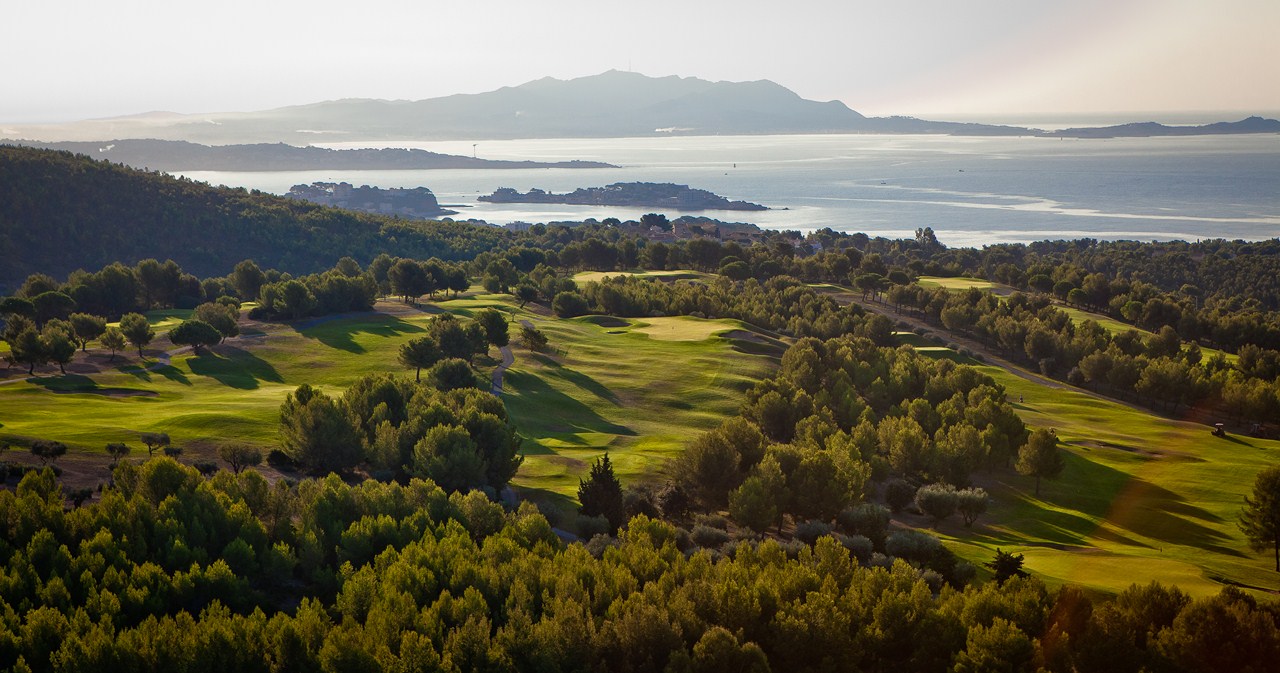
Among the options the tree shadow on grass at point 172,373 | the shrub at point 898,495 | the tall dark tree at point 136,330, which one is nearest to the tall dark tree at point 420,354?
the tree shadow on grass at point 172,373

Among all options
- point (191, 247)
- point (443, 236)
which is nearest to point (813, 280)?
point (443, 236)

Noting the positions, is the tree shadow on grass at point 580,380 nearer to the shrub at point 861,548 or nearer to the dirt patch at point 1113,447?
the shrub at point 861,548

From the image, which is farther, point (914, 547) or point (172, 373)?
point (172, 373)

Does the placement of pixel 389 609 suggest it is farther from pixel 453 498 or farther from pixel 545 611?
pixel 453 498

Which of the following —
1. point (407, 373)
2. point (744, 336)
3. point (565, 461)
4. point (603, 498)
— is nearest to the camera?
point (603, 498)

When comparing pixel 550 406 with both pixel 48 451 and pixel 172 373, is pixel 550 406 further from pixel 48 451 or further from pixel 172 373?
pixel 48 451

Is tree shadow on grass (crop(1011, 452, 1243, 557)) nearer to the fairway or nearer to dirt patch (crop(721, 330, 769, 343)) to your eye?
the fairway

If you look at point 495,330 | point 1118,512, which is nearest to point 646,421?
point 495,330

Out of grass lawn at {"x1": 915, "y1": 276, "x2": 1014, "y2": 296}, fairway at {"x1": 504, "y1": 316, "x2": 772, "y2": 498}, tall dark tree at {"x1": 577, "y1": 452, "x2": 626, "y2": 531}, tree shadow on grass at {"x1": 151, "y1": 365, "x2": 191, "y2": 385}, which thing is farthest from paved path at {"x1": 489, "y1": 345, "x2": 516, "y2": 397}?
grass lawn at {"x1": 915, "y1": 276, "x2": 1014, "y2": 296}
